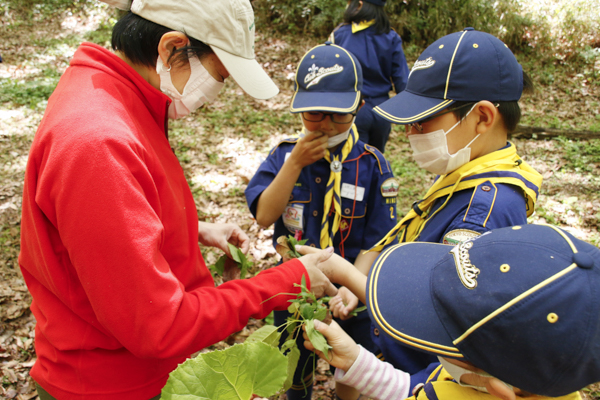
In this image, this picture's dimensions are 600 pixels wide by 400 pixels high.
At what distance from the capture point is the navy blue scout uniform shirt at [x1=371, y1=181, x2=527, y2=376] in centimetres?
158

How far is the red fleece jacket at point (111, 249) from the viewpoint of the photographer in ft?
3.47

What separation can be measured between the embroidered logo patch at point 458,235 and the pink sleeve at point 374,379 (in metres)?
0.62

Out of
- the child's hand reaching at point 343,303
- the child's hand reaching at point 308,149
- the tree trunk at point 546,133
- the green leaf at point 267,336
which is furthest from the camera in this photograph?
the tree trunk at point 546,133

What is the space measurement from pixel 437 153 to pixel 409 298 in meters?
0.88

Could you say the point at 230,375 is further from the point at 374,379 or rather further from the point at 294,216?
the point at 294,216

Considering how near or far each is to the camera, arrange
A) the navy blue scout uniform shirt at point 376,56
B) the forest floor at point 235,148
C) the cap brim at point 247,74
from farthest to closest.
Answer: the navy blue scout uniform shirt at point 376,56
the forest floor at point 235,148
the cap brim at point 247,74

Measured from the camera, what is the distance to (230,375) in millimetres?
1104

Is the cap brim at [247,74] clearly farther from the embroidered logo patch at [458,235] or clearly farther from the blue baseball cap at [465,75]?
the embroidered logo patch at [458,235]

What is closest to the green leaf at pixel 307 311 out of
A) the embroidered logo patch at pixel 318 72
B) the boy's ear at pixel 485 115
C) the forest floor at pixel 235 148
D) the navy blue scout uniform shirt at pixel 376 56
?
the boy's ear at pixel 485 115

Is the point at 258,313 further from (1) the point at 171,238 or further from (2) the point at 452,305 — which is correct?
(2) the point at 452,305

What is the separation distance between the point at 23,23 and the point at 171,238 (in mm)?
14125

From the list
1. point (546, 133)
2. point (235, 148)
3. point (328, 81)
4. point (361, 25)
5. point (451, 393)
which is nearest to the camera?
point (451, 393)

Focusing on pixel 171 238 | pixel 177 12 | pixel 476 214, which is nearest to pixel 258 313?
pixel 171 238

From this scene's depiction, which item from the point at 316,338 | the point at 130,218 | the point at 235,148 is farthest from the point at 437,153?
the point at 235,148
